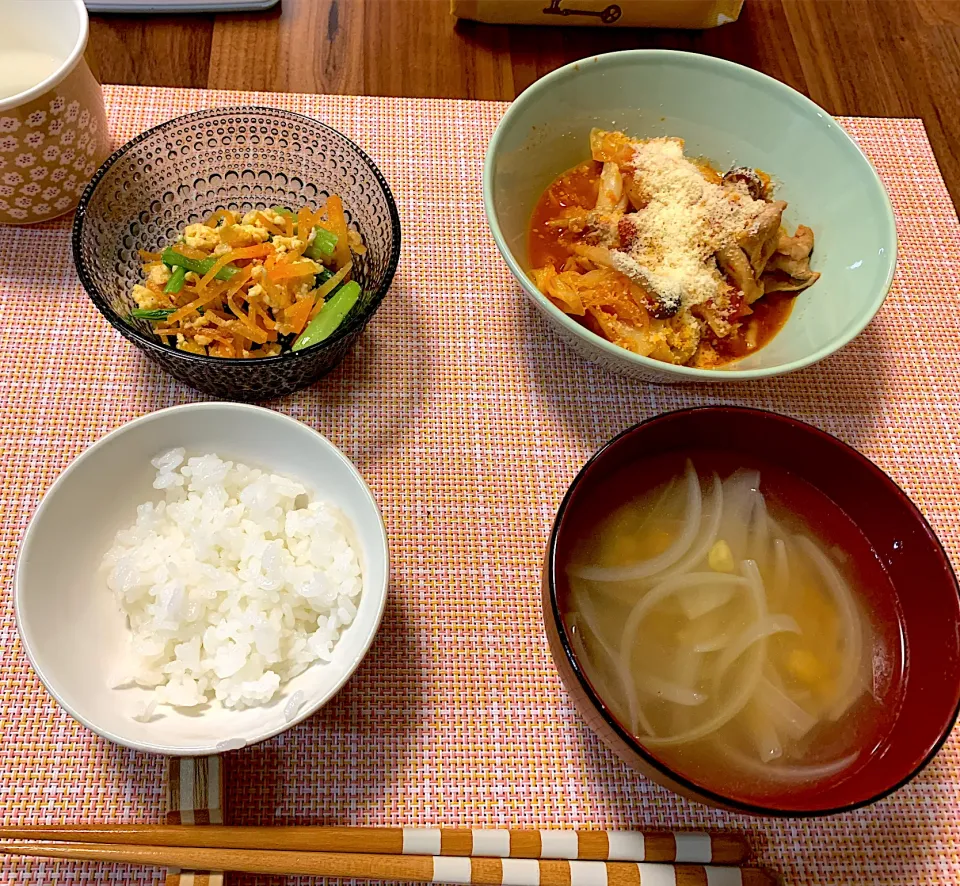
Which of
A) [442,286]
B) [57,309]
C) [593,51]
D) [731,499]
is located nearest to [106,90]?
[57,309]

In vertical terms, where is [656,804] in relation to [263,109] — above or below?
below

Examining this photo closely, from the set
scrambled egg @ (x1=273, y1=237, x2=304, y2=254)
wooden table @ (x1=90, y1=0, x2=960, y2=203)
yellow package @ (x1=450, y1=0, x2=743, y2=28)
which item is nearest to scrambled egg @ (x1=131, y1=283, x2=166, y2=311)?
scrambled egg @ (x1=273, y1=237, x2=304, y2=254)

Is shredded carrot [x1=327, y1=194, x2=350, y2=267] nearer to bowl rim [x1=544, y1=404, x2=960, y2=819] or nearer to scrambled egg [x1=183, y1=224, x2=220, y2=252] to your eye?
scrambled egg [x1=183, y1=224, x2=220, y2=252]

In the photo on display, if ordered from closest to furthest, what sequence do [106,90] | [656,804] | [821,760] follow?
1. [821,760]
2. [656,804]
3. [106,90]

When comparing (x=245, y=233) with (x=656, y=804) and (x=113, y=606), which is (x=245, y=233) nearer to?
(x=113, y=606)

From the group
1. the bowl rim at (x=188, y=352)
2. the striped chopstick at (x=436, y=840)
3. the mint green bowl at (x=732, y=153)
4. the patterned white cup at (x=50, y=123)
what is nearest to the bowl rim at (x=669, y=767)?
the striped chopstick at (x=436, y=840)

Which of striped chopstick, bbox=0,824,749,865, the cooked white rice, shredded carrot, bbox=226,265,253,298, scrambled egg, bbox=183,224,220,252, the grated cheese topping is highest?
the grated cheese topping

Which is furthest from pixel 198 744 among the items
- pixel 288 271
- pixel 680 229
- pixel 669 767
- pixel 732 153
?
pixel 732 153

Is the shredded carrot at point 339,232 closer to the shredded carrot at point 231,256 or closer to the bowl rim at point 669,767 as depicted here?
the shredded carrot at point 231,256
